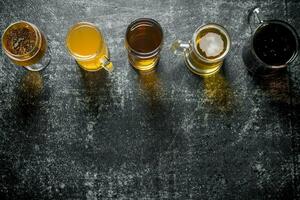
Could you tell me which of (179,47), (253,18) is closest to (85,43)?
(179,47)

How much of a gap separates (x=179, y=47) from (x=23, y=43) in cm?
48

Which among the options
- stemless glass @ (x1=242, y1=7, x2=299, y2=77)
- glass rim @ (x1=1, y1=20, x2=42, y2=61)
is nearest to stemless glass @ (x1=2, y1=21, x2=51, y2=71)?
glass rim @ (x1=1, y1=20, x2=42, y2=61)

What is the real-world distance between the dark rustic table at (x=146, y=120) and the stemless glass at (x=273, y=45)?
104mm

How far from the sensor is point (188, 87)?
1.32m

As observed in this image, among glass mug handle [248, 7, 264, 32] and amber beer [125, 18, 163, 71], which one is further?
glass mug handle [248, 7, 264, 32]

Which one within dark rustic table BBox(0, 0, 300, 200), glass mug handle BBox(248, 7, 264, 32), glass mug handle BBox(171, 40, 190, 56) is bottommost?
dark rustic table BBox(0, 0, 300, 200)

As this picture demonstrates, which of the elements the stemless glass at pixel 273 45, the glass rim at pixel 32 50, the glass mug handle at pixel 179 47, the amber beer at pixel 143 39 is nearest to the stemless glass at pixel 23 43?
the glass rim at pixel 32 50

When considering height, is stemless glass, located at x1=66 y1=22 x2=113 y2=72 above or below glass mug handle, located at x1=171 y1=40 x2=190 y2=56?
below

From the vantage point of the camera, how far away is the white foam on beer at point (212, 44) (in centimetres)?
122

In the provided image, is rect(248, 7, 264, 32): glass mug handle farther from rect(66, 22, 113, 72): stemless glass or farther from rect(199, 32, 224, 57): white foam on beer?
rect(66, 22, 113, 72): stemless glass

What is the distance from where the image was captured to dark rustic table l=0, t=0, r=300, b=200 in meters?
1.28

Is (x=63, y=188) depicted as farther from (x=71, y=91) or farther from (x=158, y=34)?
(x=158, y=34)

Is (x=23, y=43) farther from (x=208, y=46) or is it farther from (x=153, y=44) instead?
(x=208, y=46)

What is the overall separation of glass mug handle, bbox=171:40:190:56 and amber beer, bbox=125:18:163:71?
72 millimetres
